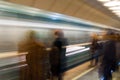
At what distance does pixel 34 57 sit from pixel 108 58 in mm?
1875

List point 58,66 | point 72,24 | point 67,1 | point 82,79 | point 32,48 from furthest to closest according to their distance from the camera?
point 67,1, point 72,24, point 82,79, point 58,66, point 32,48

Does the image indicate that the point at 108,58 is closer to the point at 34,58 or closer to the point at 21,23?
the point at 34,58

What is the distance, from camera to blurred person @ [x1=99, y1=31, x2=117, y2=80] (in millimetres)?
5219

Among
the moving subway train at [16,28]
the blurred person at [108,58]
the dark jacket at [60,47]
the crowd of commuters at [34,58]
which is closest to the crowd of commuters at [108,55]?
the blurred person at [108,58]

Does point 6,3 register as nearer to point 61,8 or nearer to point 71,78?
point 71,78

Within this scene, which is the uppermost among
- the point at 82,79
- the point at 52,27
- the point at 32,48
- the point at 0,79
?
the point at 52,27

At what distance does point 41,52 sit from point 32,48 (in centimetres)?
22

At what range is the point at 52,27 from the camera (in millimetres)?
7262

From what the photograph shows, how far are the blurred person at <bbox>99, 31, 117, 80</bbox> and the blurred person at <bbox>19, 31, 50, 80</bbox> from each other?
58.7 inches

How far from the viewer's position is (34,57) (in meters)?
4.69

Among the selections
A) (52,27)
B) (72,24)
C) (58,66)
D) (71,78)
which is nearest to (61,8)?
(72,24)

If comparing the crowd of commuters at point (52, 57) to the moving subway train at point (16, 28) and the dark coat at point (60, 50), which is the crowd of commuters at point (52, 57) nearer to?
the dark coat at point (60, 50)

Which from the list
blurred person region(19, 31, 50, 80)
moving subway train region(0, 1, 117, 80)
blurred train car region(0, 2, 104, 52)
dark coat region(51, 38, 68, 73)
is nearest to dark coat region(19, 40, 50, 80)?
blurred person region(19, 31, 50, 80)

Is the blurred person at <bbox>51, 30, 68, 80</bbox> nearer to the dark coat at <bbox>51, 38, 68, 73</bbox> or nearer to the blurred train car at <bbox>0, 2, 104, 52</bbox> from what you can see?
the dark coat at <bbox>51, 38, 68, 73</bbox>
